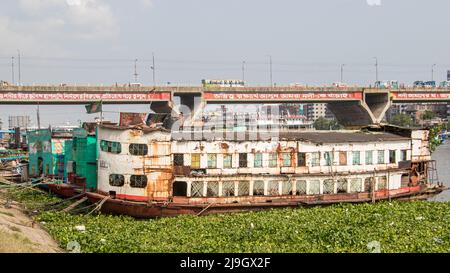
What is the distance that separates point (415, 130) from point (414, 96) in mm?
49574

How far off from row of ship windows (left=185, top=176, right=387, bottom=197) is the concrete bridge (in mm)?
37289

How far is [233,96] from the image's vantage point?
6988cm

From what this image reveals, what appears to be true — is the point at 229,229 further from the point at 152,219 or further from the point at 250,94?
the point at 250,94

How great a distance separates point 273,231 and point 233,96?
4885 centimetres

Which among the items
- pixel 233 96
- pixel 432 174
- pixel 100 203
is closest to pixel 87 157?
pixel 100 203

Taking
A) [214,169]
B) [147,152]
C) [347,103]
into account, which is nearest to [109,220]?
[147,152]

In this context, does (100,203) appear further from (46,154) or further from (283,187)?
(46,154)

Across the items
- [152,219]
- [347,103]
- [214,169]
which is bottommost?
[152,219]

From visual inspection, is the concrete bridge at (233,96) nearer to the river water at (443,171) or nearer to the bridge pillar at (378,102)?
the bridge pillar at (378,102)

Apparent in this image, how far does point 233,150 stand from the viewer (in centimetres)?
2817

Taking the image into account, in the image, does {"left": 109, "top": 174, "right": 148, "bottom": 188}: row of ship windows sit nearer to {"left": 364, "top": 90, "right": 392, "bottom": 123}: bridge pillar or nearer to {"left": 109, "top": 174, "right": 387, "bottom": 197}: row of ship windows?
{"left": 109, "top": 174, "right": 387, "bottom": 197}: row of ship windows

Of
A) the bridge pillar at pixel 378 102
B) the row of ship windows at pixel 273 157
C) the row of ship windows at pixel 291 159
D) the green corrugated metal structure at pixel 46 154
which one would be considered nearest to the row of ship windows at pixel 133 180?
the row of ship windows at pixel 273 157

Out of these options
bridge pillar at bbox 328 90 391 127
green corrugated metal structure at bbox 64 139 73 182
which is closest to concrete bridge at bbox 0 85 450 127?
bridge pillar at bbox 328 90 391 127

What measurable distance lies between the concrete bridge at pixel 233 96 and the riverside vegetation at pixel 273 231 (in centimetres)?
3408
